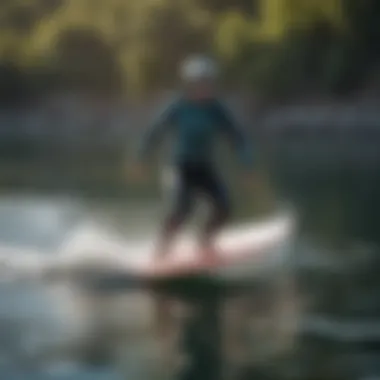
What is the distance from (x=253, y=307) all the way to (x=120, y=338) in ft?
0.65

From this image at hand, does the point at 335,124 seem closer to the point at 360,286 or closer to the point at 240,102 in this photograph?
the point at 240,102

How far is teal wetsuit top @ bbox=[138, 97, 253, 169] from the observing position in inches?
62.2

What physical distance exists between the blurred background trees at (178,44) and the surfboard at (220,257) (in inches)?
10.4

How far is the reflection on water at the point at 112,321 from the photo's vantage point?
133 cm

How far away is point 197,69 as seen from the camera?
1659 mm

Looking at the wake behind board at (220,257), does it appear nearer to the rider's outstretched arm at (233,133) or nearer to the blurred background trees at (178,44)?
the rider's outstretched arm at (233,133)

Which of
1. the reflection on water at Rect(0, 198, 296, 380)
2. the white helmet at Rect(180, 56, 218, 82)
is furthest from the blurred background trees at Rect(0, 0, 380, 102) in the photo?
the reflection on water at Rect(0, 198, 296, 380)

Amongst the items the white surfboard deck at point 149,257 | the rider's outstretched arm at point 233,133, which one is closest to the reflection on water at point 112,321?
the white surfboard deck at point 149,257

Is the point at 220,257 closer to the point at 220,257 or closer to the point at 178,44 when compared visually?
the point at 220,257

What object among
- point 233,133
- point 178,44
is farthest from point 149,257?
point 178,44

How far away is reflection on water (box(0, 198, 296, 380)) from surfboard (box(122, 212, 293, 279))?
0.09 feet

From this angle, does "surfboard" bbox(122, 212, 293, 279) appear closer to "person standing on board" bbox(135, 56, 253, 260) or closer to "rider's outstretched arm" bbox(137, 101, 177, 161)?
"person standing on board" bbox(135, 56, 253, 260)

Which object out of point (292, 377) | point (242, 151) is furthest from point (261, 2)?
point (292, 377)

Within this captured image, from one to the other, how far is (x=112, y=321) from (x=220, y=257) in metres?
0.20
